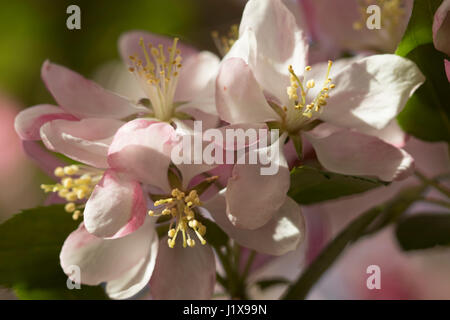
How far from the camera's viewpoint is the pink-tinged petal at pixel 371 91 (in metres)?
0.45

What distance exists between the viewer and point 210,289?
492 millimetres

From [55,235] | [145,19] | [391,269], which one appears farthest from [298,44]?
[145,19]

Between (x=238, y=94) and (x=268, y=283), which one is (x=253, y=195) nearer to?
(x=238, y=94)

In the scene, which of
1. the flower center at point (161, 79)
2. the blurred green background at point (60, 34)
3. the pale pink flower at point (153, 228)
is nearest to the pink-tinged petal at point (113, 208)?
the pale pink flower at point (153, 228)

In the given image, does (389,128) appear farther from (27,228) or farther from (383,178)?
(27,228)

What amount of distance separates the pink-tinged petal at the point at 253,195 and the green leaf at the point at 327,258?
0.14 m

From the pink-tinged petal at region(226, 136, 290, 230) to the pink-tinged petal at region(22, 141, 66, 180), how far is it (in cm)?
22

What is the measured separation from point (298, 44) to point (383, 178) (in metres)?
0.12

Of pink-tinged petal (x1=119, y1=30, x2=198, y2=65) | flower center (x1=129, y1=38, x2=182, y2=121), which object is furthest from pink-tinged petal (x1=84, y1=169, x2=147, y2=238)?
pink-tinged petal (x1=119, y1=30, x2=198, y2=65)

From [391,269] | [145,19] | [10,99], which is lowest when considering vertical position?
[391,269]

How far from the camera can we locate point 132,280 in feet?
1.54

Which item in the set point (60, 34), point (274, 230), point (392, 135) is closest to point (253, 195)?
point (274, 230)

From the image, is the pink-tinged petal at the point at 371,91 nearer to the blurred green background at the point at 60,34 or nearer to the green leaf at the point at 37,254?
the green leaf at the point at 37,254

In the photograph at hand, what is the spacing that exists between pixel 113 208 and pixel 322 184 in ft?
0.61
